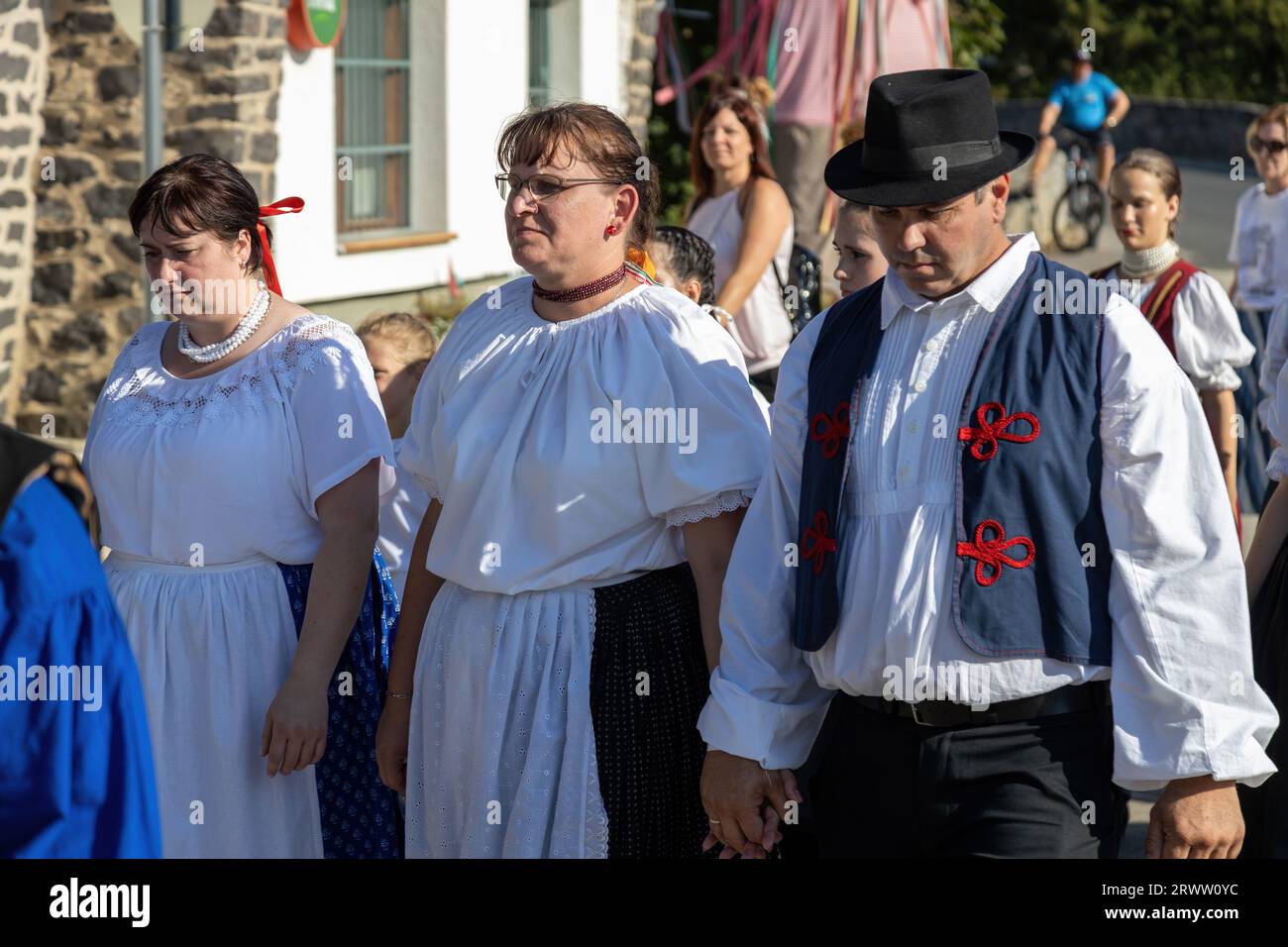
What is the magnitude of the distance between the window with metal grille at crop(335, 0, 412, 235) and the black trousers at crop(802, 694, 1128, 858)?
25.3 ft

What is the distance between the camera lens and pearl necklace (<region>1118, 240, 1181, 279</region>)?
5418 millimetres

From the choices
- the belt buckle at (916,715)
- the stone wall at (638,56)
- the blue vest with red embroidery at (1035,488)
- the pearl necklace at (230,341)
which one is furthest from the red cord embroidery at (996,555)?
the stone wall at (638,56)

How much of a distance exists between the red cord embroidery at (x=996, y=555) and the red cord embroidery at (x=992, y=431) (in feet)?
0.37

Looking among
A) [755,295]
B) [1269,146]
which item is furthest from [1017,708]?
[1269,146]

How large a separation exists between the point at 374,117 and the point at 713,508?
7.95 metres

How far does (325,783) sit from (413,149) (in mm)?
7794

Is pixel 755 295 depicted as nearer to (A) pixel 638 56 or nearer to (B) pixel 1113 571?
(B) pixel 1113 571

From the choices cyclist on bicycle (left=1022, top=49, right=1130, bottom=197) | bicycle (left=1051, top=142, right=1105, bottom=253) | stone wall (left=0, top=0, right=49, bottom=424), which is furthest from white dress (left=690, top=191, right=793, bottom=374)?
bicycle (left=1051, top=142, right=1105, bottom=253)

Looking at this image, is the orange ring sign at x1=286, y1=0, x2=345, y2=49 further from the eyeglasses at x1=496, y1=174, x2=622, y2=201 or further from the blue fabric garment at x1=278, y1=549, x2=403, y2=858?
the eyeglasses at x1=496, y1=174, x2=622, y2=201

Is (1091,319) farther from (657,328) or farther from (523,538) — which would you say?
(523,538)

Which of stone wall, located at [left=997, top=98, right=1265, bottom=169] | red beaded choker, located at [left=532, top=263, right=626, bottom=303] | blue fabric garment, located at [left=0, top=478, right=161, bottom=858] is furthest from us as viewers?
stone wall, located at [left=997, top=98, right=1265, bottom=169]

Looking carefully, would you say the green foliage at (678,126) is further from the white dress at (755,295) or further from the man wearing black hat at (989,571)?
the man wearing black hat at (989,571)

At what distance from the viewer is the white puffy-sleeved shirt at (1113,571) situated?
2.48 meters
